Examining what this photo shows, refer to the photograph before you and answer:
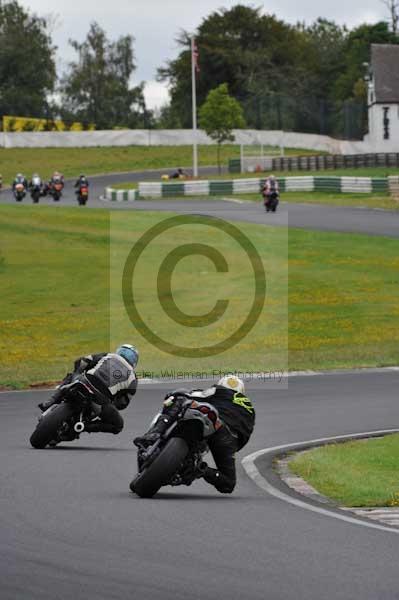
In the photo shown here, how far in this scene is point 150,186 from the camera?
6172cm

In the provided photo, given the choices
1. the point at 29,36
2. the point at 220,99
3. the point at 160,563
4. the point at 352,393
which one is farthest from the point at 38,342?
the point at 29,36

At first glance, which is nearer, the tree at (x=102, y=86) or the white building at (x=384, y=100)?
the white building at (x=384, y=100)

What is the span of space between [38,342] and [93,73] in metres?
106

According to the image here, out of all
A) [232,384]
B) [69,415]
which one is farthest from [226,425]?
[69,415]

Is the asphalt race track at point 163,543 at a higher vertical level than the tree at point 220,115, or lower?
lower

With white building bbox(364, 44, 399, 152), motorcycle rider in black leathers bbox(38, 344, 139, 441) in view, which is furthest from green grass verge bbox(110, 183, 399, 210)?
motorcycle rider in black leathers bbox(38, 344, 139, 441)

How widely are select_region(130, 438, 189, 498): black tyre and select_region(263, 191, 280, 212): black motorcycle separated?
128 ft

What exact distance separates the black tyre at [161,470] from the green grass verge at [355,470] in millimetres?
1490

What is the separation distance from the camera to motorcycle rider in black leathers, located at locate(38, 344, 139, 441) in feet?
44.2

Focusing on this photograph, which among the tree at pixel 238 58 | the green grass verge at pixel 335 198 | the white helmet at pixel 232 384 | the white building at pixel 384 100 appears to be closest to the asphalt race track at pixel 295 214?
the green grass verge at pixel 335 198

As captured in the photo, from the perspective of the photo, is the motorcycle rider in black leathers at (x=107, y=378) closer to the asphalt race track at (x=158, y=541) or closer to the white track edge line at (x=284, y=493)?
the asphalt race track at (x=158, y=541)

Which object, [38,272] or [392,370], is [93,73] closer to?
[38,272]

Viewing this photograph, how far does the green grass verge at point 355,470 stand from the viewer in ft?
36.0

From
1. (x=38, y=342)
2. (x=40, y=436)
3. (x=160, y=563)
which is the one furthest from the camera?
(x=38, y=342)
